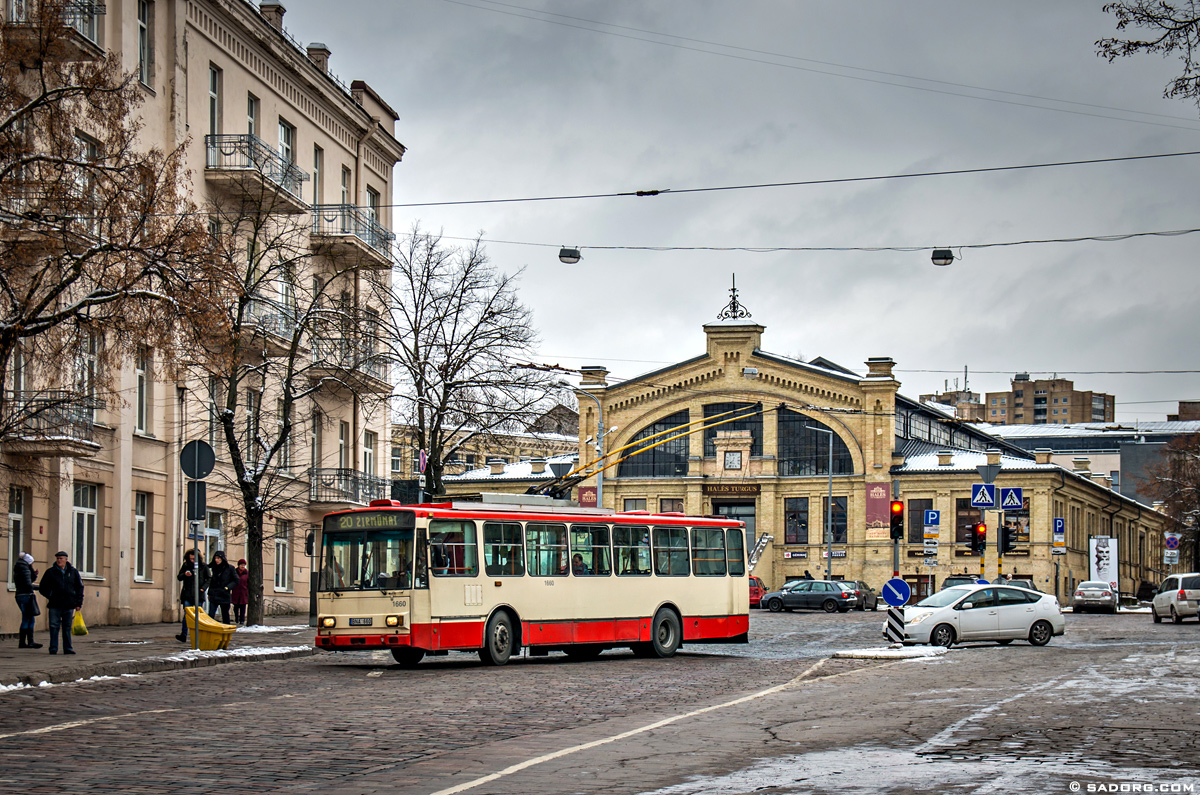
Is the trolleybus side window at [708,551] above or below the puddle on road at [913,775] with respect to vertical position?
above

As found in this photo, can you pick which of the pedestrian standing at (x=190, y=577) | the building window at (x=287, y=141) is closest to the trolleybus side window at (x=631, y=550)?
the pedestrian standing at (x=190, y=577)

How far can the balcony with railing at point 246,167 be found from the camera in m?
36.1

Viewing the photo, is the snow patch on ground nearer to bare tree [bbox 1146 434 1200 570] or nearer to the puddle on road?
the puddle on road

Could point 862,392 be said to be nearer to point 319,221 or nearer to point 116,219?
point 319,221

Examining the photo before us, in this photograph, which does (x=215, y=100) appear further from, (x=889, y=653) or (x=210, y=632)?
(x=889, y=653)

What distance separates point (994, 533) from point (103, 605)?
5454 cm

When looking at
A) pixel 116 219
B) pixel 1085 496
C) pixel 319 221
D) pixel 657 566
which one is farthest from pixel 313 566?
pixel 1085 496

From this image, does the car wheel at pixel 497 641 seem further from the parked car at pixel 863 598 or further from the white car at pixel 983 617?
the parked car at pixel 863 598

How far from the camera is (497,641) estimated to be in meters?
24.0

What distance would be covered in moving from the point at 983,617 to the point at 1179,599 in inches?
756

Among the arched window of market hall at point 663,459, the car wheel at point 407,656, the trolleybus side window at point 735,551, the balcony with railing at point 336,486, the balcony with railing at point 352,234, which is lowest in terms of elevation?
the car wheel at point 407,656

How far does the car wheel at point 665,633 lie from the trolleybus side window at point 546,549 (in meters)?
2.78

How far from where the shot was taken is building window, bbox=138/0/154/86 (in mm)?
33562

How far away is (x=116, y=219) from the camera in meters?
19.0
